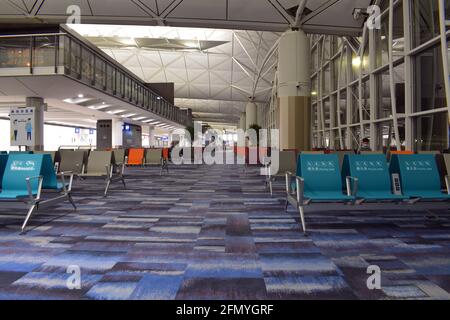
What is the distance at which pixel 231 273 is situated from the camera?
10.5 feet

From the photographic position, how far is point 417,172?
5.33 metres

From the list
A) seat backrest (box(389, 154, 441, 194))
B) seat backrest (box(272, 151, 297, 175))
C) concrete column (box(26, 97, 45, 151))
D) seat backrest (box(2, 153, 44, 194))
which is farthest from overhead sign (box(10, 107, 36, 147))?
seat backrest (box(389, 154, 441, 194))

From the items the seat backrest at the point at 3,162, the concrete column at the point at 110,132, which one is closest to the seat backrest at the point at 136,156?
the seat backrest at the point at 3,162

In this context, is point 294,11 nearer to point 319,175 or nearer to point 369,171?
point 369,171

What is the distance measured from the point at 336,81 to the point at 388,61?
5.43 metres

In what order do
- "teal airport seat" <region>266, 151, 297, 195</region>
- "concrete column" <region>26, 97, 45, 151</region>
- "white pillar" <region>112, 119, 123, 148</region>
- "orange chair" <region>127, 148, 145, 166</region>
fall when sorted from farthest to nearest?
"white pillar" <region>112, 119, 123, 148</region> < "concrete column" <region>26, 97, 45, 151</region> < "orange chair" <region>127, 148, 145, 166</region> < "teal airport seat" <region>266, 151, 297, 195</region>

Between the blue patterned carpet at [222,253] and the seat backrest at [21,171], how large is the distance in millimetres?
569

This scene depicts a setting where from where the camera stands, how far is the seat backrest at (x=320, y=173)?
520 centimetres

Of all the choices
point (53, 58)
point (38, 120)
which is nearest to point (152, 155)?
point (53, 58)

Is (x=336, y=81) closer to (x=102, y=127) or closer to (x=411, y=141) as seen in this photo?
(x=411, y=141)

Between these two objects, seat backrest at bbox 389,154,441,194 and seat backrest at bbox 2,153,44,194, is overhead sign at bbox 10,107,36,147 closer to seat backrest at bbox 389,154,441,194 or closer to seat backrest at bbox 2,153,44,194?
seat backrest at bbox 2,153,44,194

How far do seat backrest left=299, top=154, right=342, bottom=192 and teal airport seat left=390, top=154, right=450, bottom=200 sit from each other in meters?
1.02

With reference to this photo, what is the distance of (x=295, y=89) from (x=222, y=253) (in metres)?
11.7

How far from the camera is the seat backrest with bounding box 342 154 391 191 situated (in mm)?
5254
